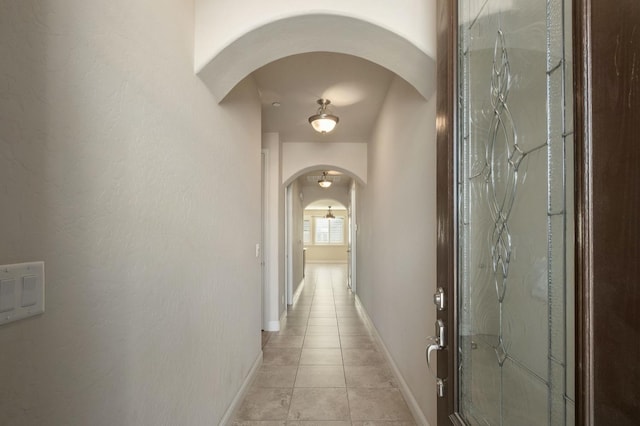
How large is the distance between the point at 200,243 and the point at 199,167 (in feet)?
1.31

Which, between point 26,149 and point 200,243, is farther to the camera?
point 200,243

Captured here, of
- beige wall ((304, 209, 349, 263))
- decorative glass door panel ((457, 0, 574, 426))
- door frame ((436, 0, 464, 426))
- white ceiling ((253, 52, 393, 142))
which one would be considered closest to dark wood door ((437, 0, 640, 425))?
decorative glass door panel ((457, 0, 574, 426))

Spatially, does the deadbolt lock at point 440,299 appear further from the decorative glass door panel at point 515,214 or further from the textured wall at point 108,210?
the textured wall at point 108,210

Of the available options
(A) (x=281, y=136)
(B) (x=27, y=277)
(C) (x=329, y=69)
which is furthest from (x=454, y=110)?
(A) (x=281, y=136)

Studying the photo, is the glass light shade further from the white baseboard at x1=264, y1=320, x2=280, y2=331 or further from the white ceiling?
the white baseboard at x1=264, y1=320, x2=280, y2=331

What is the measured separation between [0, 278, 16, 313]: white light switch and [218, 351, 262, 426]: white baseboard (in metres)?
1.81

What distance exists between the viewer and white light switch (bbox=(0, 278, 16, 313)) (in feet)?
2.33

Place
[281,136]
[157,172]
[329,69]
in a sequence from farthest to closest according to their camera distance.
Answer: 1. [281,136]
2. [329,69]
3. [157,172]

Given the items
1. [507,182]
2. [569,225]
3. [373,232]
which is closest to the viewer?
[569,225]

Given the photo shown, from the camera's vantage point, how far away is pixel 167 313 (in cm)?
149

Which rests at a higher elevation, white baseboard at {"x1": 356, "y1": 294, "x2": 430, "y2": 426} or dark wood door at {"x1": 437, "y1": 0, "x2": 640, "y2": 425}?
dark wood door at {"x1": 437, "y1": 0, "x2": 640, "y2": 425}

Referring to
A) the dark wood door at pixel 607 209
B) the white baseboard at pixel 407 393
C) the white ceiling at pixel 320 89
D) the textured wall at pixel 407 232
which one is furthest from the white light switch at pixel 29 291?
the white ceiling at pixel 320 89

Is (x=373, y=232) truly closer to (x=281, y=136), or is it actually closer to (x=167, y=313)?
(x=281, y=136)

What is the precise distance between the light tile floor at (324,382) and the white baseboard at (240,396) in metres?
0.05
